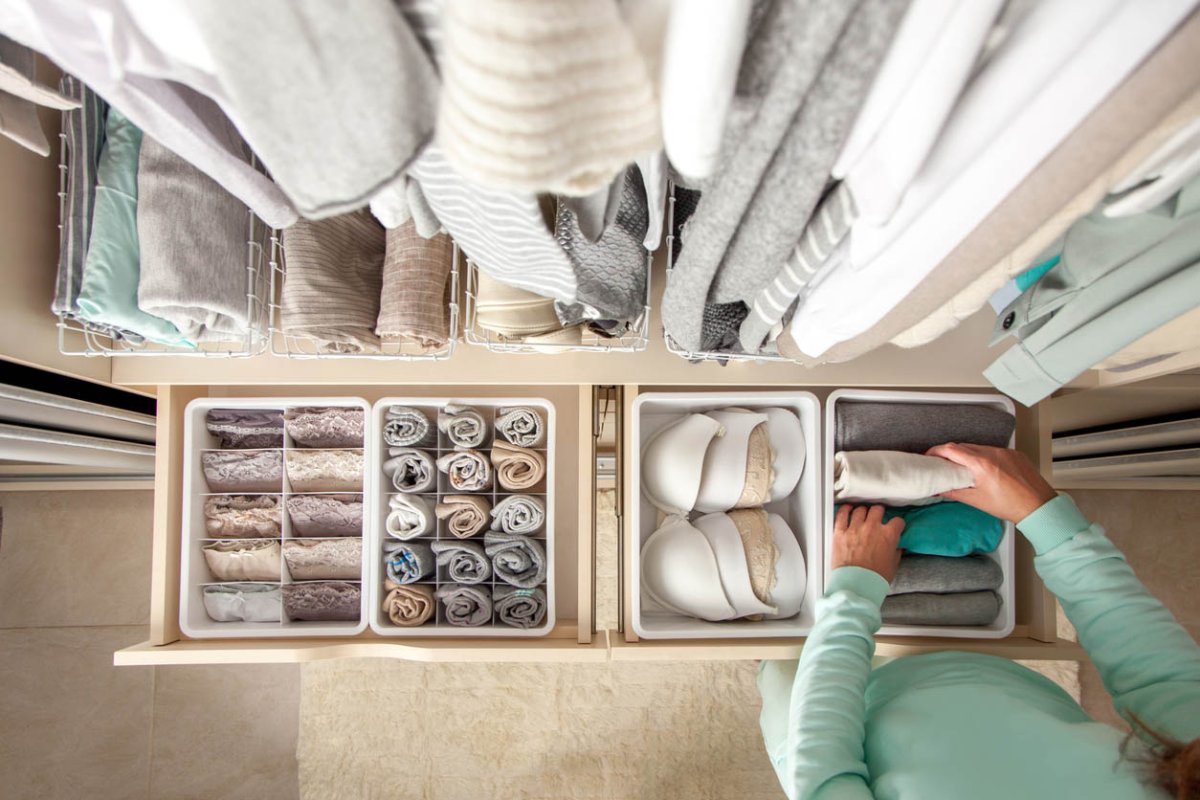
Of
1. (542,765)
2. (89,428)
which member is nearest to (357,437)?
(89,428)

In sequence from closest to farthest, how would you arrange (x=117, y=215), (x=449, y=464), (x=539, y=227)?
(x=539, y=227), (x=117, y=215), (x=449, y=464)

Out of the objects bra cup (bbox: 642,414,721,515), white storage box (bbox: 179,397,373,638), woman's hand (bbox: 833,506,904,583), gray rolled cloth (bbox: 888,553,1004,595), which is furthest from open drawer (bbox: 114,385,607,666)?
gray rolled cloth (bbox: 888,553,1004,595)

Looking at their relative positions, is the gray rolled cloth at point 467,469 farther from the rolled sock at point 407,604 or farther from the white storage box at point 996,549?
the white storage box at point 996,549

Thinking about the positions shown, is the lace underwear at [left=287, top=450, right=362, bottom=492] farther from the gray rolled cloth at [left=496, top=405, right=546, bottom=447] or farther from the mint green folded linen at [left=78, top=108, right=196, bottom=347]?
the mint green folded linen at [left=78, top=108, right=196, bottom=347]

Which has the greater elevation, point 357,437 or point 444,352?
point 444,352

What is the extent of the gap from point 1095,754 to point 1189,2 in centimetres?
77

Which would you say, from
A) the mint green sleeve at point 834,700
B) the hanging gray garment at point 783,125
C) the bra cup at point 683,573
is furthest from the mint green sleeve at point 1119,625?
the hanging gray garment at point 783,125

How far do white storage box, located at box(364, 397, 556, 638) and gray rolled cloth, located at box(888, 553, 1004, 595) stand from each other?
0.64m

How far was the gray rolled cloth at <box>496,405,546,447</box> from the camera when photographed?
3.95 ft

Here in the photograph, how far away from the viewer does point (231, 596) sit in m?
1.22

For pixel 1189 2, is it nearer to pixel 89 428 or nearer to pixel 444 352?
pixel 444 352

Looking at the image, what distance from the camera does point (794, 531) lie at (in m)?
1.24

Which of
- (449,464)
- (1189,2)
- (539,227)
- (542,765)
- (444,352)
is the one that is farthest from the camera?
(542,765)

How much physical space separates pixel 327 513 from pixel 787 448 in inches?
35.2
